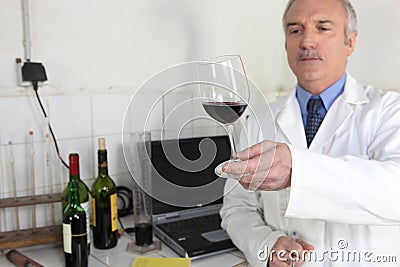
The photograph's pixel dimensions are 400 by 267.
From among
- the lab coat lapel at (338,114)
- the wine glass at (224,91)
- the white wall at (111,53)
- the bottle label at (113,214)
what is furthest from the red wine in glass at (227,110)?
the bottle label at (113,214)

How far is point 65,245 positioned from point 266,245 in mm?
511

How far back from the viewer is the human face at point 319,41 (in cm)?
124

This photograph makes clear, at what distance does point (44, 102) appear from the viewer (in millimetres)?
1381

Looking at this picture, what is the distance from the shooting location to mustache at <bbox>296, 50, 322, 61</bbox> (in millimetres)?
1242

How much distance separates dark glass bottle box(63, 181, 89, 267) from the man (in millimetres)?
409

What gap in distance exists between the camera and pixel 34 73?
1.33 m

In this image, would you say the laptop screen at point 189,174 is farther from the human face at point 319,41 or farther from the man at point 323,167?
the human face at point 319,41

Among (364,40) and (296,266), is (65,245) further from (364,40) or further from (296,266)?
(364,40)

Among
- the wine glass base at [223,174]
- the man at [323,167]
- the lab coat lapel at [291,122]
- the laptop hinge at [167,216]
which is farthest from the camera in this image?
the laptop hinge at [167,216]

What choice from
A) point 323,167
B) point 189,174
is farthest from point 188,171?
point 323,167

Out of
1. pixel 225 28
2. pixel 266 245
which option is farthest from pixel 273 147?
pixel 225 28

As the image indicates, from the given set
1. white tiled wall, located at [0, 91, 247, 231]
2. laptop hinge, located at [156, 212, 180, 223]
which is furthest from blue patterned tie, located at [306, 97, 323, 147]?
laptop hinge, located at [156, 212, 180, 223]

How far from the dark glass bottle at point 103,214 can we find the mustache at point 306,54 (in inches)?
23.6

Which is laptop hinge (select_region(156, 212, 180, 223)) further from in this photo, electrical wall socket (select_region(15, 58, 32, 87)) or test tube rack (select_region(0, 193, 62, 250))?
electrical wall socket (select_region(15, 58, 32, 87))
